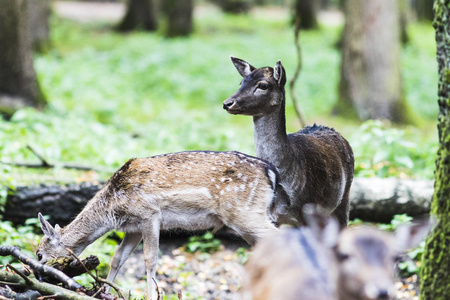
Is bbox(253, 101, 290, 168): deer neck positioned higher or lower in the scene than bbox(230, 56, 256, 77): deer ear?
lower

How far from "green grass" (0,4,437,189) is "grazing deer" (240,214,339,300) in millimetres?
4755

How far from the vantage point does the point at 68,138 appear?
10.5 metres

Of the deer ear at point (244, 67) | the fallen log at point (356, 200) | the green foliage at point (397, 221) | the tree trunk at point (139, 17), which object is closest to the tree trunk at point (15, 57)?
the fallen log at point (356, 200)

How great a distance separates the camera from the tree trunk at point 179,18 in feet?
80.9

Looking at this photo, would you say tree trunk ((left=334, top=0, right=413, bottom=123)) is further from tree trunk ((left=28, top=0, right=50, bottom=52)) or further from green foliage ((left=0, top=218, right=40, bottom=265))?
tree trunk ((left=28, top=0, right=50, bottom=52))

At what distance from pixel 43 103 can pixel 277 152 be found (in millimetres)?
8038

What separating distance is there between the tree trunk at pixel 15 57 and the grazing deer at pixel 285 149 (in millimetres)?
7060

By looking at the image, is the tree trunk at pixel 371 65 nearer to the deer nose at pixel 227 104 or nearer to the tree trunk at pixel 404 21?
the deer nose at pixel 227 104

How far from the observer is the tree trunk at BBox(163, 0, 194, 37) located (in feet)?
80.9

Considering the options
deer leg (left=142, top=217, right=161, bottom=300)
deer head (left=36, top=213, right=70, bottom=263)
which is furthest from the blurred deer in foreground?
deer head (left=36, top=213, right=70, bottom=263)

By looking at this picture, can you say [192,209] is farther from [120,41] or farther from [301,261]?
[120,41]

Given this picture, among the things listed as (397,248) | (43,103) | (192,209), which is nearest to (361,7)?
(43,103)

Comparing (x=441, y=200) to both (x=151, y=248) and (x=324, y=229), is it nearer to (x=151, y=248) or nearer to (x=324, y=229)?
(x=324, y=229)

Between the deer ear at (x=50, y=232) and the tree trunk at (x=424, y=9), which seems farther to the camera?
the tree trunk at (x=424, y=9)
